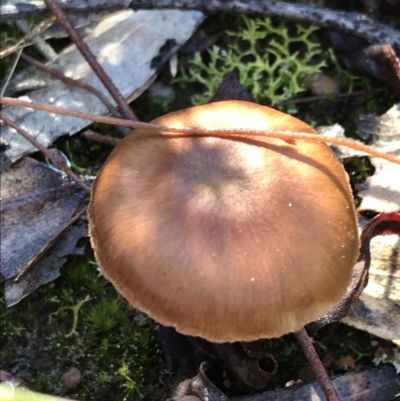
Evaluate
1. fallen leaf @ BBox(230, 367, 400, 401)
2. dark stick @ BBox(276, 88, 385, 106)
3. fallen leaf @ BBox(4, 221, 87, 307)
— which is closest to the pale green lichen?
dark stick @ BBox(276, 88, 385, 106)

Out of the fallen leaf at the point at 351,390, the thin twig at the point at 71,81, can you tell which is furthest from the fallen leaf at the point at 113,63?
the fallen leaf at the point at 351,390

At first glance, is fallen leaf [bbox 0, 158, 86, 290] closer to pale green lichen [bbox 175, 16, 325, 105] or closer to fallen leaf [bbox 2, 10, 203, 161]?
fallen leaf [bbox 2, 10, 203, 161]

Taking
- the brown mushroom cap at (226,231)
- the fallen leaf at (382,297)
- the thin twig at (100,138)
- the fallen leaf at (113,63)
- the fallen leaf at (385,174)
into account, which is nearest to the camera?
the brown mushroom cap at (226,231)

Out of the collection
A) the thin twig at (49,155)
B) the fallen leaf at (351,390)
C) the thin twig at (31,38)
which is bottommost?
Answer: the fallen leaf at (351,390)

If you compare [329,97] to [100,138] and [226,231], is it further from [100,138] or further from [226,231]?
[226,231]

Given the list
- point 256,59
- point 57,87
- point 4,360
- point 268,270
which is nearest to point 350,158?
point 256,59

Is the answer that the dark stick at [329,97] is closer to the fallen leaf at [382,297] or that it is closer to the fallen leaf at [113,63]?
the fallen leaf at [113,63]
